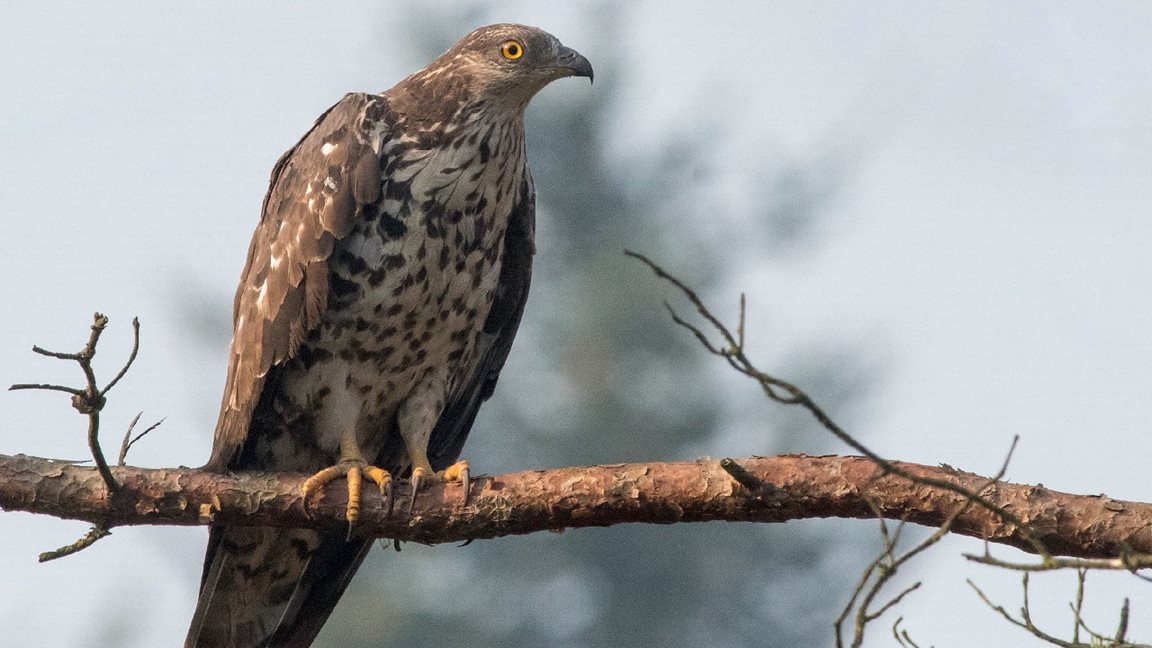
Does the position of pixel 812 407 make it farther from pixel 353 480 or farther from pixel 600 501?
pixel 353 480

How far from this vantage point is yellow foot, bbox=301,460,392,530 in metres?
4.75

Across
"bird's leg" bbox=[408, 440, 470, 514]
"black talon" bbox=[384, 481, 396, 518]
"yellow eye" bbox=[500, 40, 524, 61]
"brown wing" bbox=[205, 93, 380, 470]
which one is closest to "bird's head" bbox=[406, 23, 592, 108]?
"yellow eye" bbox=[500, 40, 524, 61]

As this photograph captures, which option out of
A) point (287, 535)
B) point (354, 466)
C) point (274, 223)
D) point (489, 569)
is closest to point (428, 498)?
point (354, 466)

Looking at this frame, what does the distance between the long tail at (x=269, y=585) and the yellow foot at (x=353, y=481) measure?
619 millimetres

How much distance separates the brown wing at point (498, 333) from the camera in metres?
5.66

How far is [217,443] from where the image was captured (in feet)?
17.4

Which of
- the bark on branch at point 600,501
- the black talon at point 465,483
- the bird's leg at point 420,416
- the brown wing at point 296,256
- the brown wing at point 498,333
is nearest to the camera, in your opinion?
the bark on branch at point 600,501

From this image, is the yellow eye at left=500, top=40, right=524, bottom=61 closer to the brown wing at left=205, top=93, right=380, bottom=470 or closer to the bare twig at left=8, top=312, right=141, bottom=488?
the brown wing at left=205, top=93, right=380, bottom=470

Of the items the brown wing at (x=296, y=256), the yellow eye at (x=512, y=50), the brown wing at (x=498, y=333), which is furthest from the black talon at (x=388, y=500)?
the yellow eye at (x=512, y=50)

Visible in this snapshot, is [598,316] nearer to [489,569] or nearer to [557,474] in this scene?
[489,569]

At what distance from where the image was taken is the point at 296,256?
5199 mm

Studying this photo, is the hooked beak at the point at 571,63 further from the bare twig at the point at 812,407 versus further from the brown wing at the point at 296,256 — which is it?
the bare twig at the point at 812,407

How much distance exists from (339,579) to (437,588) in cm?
1481

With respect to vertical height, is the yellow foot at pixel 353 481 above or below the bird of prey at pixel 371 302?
below
